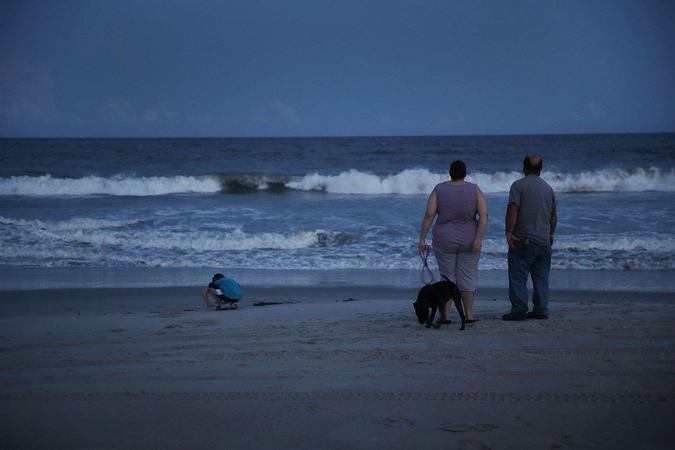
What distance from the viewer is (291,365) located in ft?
14.3

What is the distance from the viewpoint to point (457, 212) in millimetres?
5359

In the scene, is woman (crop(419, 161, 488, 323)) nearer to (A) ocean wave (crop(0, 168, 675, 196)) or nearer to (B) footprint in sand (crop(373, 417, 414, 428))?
(B) footprint in sand (crop(373, 417, 414, 428))

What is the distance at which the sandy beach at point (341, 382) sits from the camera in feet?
10.4

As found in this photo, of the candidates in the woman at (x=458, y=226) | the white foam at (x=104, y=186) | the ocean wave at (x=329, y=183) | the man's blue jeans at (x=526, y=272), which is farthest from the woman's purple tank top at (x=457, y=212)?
the white foam at (x=104, y=186)

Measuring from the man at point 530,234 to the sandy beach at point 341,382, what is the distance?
26 centimetres

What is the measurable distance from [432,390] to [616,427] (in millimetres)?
1051

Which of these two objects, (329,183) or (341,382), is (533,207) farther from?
(329,183)

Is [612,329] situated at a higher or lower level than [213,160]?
lower

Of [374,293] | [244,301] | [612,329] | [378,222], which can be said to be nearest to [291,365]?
[612,329]

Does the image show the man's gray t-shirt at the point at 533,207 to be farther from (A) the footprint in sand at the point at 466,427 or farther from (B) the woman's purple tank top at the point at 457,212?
(A) the footprint in sand at the point at 466,427

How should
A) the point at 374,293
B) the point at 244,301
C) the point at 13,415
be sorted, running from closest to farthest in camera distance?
the point at 13,415 → the point at 244,301 → the point at 374,293

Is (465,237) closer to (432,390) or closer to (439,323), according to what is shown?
(439,323)

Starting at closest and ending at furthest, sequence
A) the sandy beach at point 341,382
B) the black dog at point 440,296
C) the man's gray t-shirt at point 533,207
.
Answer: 1. the sandy beach at point 341,382
2. the black dog at point 440,296
3. the man's gray t-shirt at point 533,207

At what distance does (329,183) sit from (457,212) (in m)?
21.5
